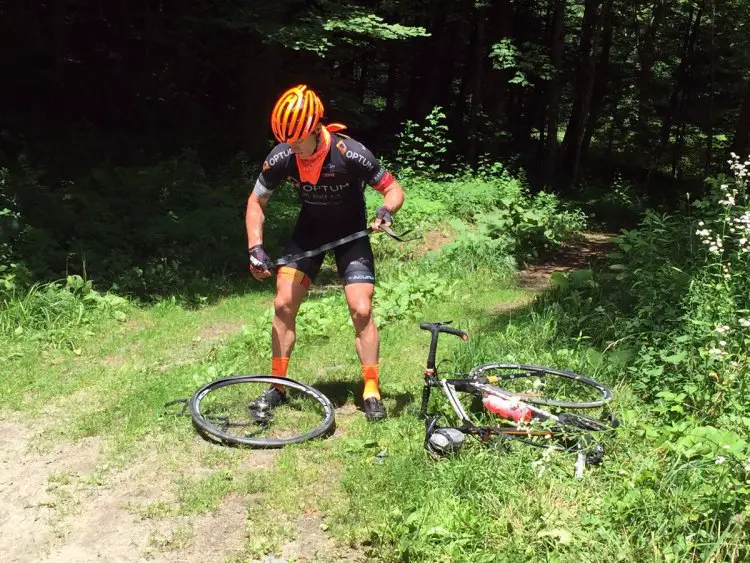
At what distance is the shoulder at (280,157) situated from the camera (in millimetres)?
4840

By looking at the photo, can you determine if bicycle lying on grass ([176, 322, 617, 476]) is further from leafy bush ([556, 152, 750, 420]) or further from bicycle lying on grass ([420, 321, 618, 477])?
leafy bush ([556, 152, 750, 420])

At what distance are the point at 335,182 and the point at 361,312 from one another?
1.01m

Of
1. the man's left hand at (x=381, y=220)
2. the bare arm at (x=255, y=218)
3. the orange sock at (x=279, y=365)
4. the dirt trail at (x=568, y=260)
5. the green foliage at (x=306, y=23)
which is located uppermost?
the green foliage at (x=306, y=23)

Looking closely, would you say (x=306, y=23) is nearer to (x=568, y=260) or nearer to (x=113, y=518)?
(x=568, y=260)

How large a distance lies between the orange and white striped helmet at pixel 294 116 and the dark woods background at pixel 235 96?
4764 millimetres

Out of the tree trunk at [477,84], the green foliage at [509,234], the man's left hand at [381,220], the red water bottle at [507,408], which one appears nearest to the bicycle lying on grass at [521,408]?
the red water bottle at [507,408]

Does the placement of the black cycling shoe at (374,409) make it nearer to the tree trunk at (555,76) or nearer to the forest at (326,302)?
the forest at (326,302)

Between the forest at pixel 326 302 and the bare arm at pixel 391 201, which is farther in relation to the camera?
the bare arm at pixel 391 201

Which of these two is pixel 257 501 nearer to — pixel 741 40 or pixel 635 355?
pixel 635 355

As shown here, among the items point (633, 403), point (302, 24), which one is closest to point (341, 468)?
point (633, 403)

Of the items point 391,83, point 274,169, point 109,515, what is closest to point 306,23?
point 274,169

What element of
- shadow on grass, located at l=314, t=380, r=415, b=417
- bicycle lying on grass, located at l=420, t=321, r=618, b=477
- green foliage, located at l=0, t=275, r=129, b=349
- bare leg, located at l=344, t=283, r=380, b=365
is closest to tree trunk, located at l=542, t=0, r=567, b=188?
green foliage, located at l=0, t=275, r=129, b=349

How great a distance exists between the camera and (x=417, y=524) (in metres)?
3.37

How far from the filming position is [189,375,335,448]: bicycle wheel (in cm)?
454
